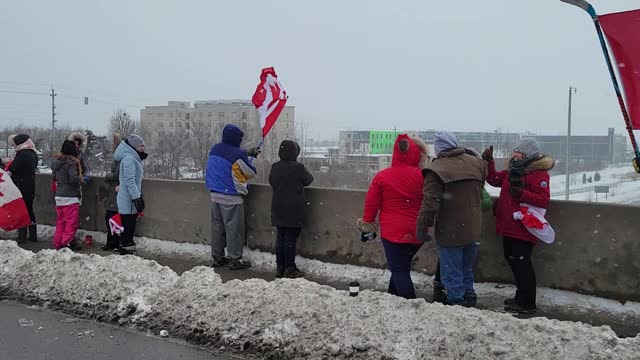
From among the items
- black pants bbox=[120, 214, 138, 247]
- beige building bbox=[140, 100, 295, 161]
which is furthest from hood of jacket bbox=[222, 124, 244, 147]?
beige building bbox=[140, 100, 295, 161]

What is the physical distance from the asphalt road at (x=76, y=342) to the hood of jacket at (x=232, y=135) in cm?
295

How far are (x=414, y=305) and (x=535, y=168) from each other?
188cm

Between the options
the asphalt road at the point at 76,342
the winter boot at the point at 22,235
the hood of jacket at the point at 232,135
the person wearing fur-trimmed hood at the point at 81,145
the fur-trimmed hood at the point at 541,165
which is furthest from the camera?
the winter boot at the point at 22,235

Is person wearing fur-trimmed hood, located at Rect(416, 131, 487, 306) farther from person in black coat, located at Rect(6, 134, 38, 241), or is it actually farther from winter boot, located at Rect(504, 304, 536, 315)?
person in black coat, located at Rect(6, 134, 38, 241)

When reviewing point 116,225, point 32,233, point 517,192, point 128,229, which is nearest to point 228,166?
point 128,229

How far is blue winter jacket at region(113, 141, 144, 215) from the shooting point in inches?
332

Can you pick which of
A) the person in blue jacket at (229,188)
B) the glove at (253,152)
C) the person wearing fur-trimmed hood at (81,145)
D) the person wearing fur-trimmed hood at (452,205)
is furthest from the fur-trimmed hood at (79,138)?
the person wearing fur-trimmed hood at (452,205)

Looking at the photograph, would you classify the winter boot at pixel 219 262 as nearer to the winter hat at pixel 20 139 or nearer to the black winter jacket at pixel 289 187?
the black winter jacket at pixel 289 187

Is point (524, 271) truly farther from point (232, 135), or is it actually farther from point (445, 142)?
point (232, 135)

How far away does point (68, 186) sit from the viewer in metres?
9.05

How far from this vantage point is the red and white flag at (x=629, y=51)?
464cm

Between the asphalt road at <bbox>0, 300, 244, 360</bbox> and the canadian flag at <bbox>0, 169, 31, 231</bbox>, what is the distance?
3841mm

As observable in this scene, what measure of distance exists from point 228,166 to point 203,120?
71823 mm

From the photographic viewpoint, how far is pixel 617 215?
19.2ft
